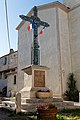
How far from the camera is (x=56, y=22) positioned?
18.8 metres

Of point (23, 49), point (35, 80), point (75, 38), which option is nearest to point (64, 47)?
point (75, 38)

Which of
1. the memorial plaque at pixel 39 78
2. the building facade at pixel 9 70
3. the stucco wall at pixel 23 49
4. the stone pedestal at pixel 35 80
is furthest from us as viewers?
the building facade at pixel 9 70

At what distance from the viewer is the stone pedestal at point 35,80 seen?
32.3 feet

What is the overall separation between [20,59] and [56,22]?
845cm

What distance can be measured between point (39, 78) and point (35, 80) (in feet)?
0.93

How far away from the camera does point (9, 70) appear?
3325cm

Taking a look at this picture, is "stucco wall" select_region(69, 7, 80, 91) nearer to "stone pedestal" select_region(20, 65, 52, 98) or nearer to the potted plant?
"stone pedestal" select_region(20, 65, 52, 98)

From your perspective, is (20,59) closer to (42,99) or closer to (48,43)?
(48,43)

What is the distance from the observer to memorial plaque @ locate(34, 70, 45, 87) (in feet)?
33.3

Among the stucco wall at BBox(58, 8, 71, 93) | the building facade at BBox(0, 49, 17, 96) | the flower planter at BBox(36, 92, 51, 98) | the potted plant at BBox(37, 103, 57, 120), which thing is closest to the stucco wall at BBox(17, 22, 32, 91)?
the building facade at BBox(0, 49, 17, 96)

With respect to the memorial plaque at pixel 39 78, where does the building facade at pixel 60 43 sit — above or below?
above

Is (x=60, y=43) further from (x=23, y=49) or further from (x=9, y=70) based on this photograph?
(x=9, y=70)

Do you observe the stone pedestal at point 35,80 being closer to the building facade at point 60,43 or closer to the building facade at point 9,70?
the building facade at point 60,43

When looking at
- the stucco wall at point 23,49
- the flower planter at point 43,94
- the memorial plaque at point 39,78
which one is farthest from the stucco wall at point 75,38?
the flower planter at point 43,94
